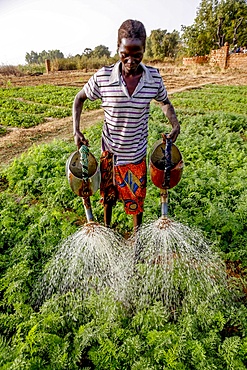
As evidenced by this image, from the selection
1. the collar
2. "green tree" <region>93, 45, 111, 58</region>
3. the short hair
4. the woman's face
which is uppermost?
the short hair

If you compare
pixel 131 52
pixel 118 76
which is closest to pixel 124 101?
pixel 118 76

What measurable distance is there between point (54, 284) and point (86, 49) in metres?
40.7

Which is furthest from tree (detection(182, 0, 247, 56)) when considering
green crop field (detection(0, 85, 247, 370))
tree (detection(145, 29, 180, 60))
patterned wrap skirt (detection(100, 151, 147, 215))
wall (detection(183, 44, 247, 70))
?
patterned wrap skirt (detection(100, 151, 147, 215))

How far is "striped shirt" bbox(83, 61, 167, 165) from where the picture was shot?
2061 mm

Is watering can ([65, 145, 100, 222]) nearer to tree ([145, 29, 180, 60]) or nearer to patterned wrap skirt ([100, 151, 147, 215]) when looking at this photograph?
patterned wrap skirt ([100, 151, 147, 215])

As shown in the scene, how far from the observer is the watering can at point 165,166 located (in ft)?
7.16

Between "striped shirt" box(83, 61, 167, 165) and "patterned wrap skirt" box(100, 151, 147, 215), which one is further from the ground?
"striped shirt" box(83, 61, 167, 165)

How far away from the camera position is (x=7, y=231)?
323 centimetres

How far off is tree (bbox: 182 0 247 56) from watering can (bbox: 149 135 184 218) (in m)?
34.4

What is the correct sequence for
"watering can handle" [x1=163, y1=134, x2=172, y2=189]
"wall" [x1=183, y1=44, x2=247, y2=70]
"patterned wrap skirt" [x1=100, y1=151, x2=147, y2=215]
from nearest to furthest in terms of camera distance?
"watering can handle" [x1=163, y1=134, x2=172, y2=189], "patterned wrap skirt" [x1=100, y1=151, x2=147, y2=215], "wall" [x1=183, y1=44, x2=247, y2=70]

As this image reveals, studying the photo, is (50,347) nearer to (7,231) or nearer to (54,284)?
(54,284)

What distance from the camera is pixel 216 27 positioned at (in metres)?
34.8

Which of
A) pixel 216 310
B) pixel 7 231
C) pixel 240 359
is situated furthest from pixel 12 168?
pixel 240 359

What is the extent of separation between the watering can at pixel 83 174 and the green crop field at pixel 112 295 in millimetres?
747
